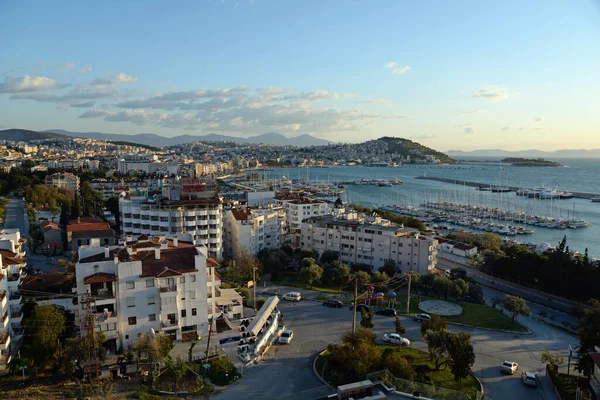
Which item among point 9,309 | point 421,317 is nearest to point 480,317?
point 421,317

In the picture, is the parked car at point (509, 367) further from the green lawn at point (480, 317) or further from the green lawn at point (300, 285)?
the green lawn at point (300, 285)

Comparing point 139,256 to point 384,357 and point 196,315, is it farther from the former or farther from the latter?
point 384,357

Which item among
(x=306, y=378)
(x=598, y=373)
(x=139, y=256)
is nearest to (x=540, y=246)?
(x=598, y=373)

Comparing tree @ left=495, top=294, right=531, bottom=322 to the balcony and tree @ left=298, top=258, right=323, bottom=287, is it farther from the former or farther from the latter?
the balcony

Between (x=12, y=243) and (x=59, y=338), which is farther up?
(x=12, y=243)

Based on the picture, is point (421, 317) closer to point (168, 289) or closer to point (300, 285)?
point (300, 285)

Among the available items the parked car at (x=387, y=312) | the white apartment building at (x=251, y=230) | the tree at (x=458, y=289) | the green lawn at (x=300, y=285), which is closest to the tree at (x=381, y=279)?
the green lawn at (x=300, y=285)
